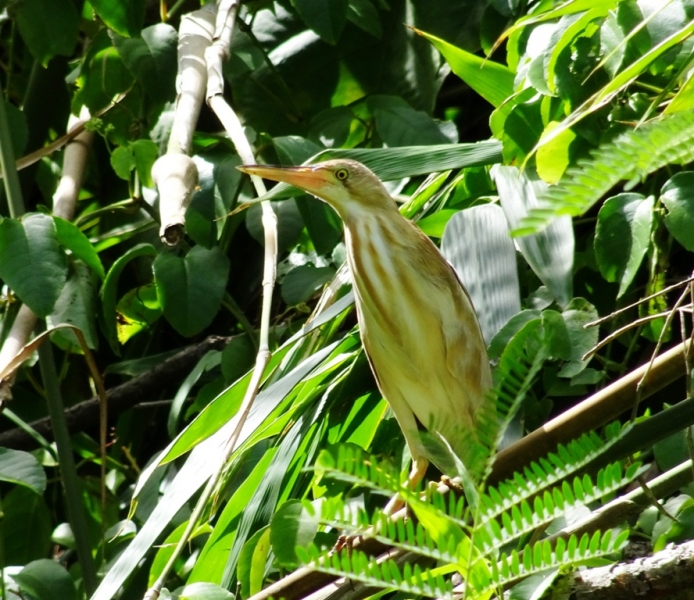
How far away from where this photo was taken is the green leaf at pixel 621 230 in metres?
1.32

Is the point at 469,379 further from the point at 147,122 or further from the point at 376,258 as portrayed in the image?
the point at 147,122

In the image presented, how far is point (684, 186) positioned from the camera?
128 centimetres

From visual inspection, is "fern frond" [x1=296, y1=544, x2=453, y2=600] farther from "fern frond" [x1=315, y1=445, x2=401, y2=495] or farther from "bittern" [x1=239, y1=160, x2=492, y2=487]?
"bittern" [x1=239, y1=160, x2=492, y2=487]

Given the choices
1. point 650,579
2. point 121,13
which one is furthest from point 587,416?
point 121,13

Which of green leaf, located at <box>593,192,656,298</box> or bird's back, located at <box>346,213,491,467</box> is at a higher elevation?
green leaf, located at <box>593,192,656,298</box>

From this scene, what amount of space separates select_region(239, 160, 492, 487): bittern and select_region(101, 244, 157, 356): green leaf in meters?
0.47

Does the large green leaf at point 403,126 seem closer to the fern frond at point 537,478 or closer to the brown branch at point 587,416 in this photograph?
the brown branch at point 587,416

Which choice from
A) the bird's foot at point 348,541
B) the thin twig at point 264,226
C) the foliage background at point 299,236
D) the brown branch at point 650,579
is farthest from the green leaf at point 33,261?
the brown branch at point 650,579

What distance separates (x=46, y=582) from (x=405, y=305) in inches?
29.4

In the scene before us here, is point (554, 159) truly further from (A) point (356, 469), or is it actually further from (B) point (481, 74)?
(A) point (356, 469)

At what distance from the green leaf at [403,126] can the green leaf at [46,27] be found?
69 centimetres

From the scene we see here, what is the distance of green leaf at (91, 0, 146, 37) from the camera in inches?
78.2

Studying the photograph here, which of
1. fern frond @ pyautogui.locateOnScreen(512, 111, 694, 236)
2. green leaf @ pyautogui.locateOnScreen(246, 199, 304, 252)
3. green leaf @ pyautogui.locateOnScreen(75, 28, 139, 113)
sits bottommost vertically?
green leaf @ pyautogui.locateOnScreen(246, 199, 304, 252)

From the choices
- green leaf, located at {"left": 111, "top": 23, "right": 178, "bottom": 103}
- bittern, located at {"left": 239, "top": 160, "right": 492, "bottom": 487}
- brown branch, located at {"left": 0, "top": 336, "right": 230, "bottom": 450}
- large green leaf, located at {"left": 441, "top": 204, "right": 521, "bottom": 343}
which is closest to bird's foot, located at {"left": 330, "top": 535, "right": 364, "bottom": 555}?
bittern, located at {"left": 239, "top": 160, "right": 492, "bottom": 487}
